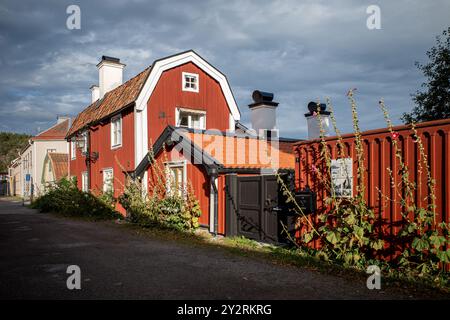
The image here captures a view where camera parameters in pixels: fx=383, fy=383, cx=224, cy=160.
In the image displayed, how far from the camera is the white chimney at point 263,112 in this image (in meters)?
14.8

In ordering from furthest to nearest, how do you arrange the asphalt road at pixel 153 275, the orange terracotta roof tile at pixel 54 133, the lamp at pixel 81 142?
1. the orange terracotta roof tile at pixel 54 133
2. the lamp at pixel 81 142
3. the asphalt road at pixel 153 275

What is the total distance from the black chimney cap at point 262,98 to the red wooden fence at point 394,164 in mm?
6790

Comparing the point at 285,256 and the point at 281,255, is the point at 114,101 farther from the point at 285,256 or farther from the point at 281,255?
the point at 285,256

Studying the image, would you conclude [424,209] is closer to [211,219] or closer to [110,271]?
[110,271]

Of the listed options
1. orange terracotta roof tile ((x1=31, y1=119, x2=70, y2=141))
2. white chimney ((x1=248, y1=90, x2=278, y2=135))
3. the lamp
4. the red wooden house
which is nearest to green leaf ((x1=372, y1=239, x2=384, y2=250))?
the red wooden house

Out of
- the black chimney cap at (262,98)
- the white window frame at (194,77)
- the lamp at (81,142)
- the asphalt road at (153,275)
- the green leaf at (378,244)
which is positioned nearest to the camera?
the asphalt road at (153,275)

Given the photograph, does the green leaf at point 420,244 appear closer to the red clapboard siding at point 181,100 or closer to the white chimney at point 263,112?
the white chimney at point 263,112

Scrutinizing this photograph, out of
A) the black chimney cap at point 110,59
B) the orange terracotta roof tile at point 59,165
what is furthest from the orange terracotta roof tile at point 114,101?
the orange terracotta roof tile at point 59,165

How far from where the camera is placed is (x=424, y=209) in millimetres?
5973

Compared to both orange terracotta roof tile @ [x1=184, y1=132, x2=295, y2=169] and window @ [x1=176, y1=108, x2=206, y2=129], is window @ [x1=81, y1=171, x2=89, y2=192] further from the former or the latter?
orange terracotta roof tile @ [x1=184, y1=132, x2=295, y2=169]

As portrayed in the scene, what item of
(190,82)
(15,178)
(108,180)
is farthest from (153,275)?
(15,178)

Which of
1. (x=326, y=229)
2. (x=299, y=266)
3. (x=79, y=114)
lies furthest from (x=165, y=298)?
(x=79, y=114)

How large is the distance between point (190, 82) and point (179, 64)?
998 millimetres
